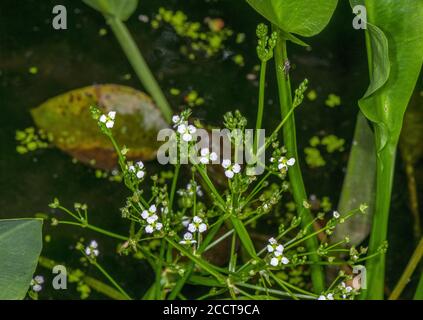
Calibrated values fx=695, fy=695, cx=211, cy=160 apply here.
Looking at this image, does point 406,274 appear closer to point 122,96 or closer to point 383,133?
point 383,133

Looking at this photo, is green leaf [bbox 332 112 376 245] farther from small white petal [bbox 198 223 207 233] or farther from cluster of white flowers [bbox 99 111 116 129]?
cluster of white flowers [bbox 99 111 116 129]

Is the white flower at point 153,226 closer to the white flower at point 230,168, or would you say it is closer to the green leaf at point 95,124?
the white flower at point 230,168

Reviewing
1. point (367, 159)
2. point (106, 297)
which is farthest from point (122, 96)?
point (367, 159)

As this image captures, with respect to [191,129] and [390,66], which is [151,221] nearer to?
[191,129]

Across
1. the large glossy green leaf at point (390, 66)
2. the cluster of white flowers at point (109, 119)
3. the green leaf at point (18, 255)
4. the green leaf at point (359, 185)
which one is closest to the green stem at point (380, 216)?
the large glossy green leaf at point (390, 66)

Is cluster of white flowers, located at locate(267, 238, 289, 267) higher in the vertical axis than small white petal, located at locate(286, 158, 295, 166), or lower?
lower

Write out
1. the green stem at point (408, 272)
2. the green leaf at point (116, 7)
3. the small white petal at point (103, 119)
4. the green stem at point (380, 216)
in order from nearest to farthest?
the small white petal at point (103, 119) → the green stem at point (380, 216) → the green stem at point (408, 272) → the green leaf at point (116, 7)

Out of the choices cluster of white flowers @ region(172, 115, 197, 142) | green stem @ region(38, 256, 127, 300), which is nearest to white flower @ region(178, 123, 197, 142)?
cluster of white flowers @ region(172, 115, 197, 142)
